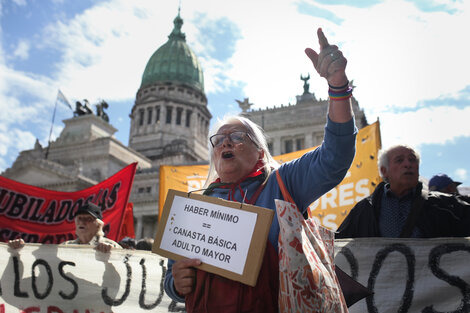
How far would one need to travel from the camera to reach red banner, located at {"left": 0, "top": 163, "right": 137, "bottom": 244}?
27.4 ft

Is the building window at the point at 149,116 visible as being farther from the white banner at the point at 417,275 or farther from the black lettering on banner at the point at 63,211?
the white banner at the point at 417,275

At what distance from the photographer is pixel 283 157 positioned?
9688 millimetres

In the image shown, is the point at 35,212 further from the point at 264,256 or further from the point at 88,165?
the point at 88,165

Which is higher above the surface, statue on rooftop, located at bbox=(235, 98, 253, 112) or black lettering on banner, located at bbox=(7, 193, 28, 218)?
statue on rooftop, located at bbox=(235, 98, 253, 112)

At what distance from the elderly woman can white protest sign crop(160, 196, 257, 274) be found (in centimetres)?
10

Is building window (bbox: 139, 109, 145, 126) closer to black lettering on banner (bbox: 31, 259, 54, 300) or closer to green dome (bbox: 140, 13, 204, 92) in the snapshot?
green dome (bbox: 140, 13, 204, 92)

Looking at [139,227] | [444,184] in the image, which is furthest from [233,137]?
[139,227]

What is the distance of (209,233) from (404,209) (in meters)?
2.35

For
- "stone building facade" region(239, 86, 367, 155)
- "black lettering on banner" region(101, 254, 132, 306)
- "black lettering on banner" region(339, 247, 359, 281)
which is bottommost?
"black lettering on banner" region(101, 254, 132, 306)

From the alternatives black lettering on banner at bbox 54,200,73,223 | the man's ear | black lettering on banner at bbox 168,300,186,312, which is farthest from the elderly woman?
black lettering on banner at bbox 54,200,73,223

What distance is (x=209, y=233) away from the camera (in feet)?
7.63

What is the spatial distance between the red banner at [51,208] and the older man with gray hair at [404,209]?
17.7 ft

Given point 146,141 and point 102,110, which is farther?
point 146,141

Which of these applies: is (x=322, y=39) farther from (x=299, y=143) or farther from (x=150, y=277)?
(x=299, y=143)
